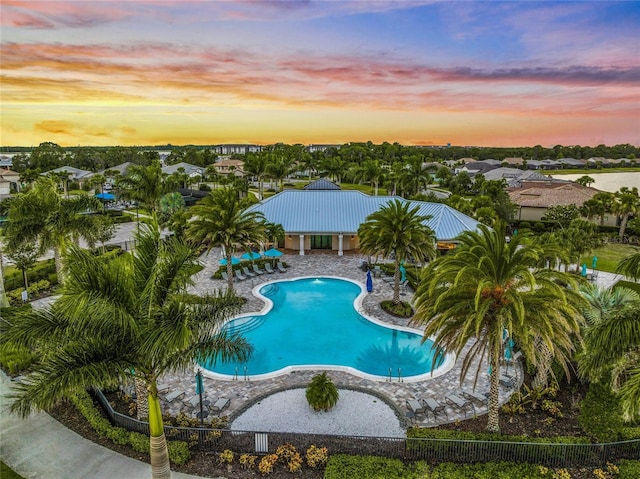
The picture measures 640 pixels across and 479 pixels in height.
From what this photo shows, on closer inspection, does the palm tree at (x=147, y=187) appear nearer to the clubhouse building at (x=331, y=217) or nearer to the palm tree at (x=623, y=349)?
the clubhouse building at (x=331, y=217)

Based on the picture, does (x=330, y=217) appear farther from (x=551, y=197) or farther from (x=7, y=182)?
(x=7, y=182)

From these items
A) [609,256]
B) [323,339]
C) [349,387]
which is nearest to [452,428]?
[349,387]

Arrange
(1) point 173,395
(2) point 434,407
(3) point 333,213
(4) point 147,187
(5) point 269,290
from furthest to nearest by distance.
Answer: (4) point 147,187 → (3) point 333,213 → (5) point 269,290 → (1) point 173,395 → (2) point 434,407

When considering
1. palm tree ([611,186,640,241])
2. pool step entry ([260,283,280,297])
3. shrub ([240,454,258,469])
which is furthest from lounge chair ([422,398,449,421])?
palm tree ([611,186,640,241])

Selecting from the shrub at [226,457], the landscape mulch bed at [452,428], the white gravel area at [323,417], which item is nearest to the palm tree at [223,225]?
the white gravel area at [323,417]

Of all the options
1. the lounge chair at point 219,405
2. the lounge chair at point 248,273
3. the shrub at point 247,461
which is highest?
the lounge chair at point 248,273

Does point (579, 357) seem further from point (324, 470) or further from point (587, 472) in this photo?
point (324, 470)
